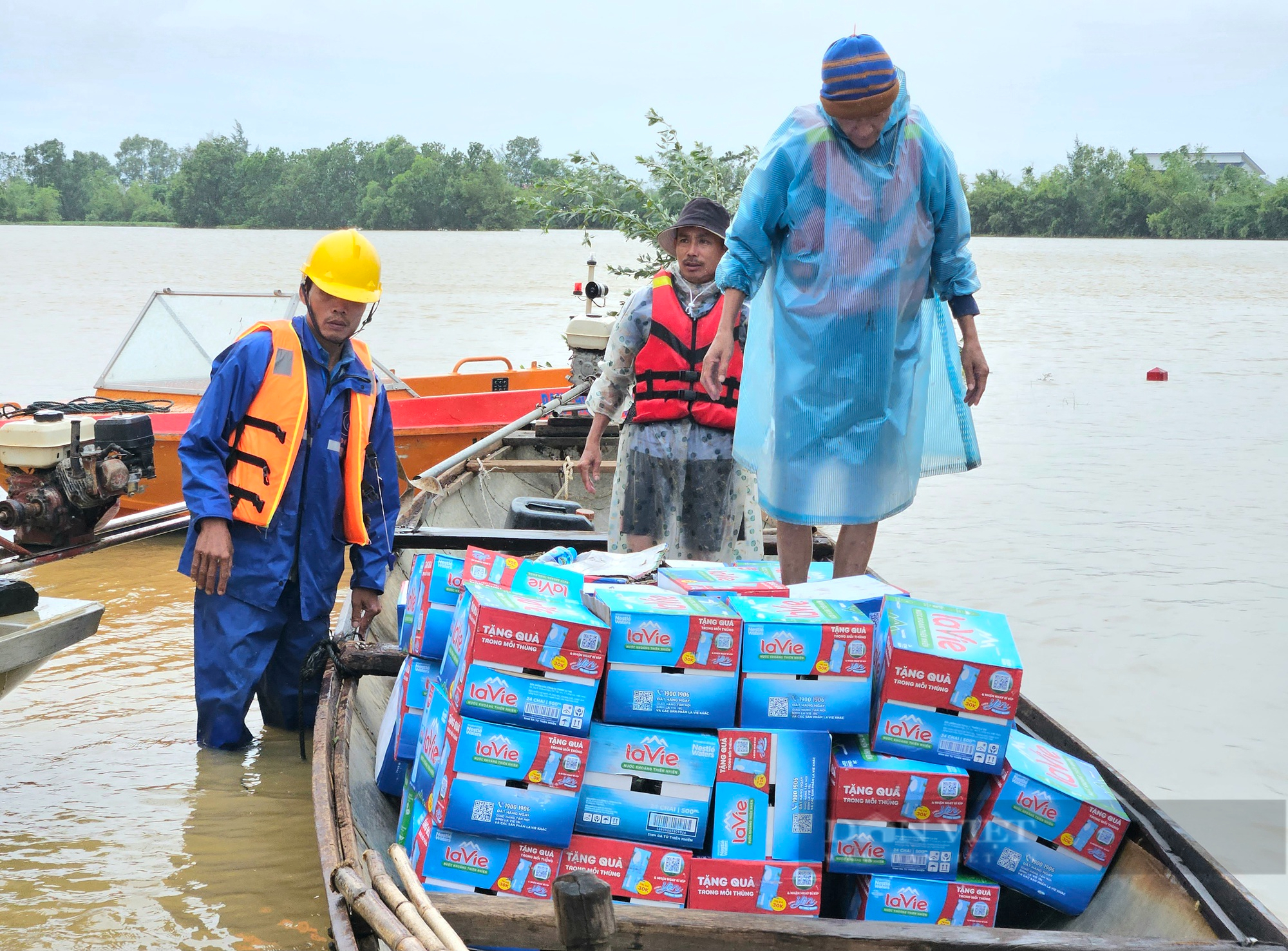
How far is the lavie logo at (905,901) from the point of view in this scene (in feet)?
8.71

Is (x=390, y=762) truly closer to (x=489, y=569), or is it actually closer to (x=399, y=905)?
(x=489, y=569)

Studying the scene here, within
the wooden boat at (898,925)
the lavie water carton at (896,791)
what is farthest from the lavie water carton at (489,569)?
the lavie water carton at (896,791)

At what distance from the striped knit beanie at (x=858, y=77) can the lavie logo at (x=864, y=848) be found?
1.84m

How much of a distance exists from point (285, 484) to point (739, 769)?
1842 millimetres

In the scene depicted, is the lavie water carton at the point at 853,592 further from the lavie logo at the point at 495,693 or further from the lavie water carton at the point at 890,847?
the lavie logo at the point at 495,693

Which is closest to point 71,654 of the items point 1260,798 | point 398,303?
point 1260,798

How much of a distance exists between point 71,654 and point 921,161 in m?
5.34

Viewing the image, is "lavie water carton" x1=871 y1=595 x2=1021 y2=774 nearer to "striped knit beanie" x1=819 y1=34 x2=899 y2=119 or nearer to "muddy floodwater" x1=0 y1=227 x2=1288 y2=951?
"striped knit beanie" x1=819 y1=34 x2=899 y2=119

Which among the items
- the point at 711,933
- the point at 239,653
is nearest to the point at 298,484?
the point at 239,653

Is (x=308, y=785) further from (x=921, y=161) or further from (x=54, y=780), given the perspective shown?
(x=921, y=161)

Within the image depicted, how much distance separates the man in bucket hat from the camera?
14.9 feet

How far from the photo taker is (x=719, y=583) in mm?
3051

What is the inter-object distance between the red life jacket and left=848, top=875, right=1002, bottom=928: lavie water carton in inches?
86.4

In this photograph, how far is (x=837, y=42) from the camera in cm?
306
